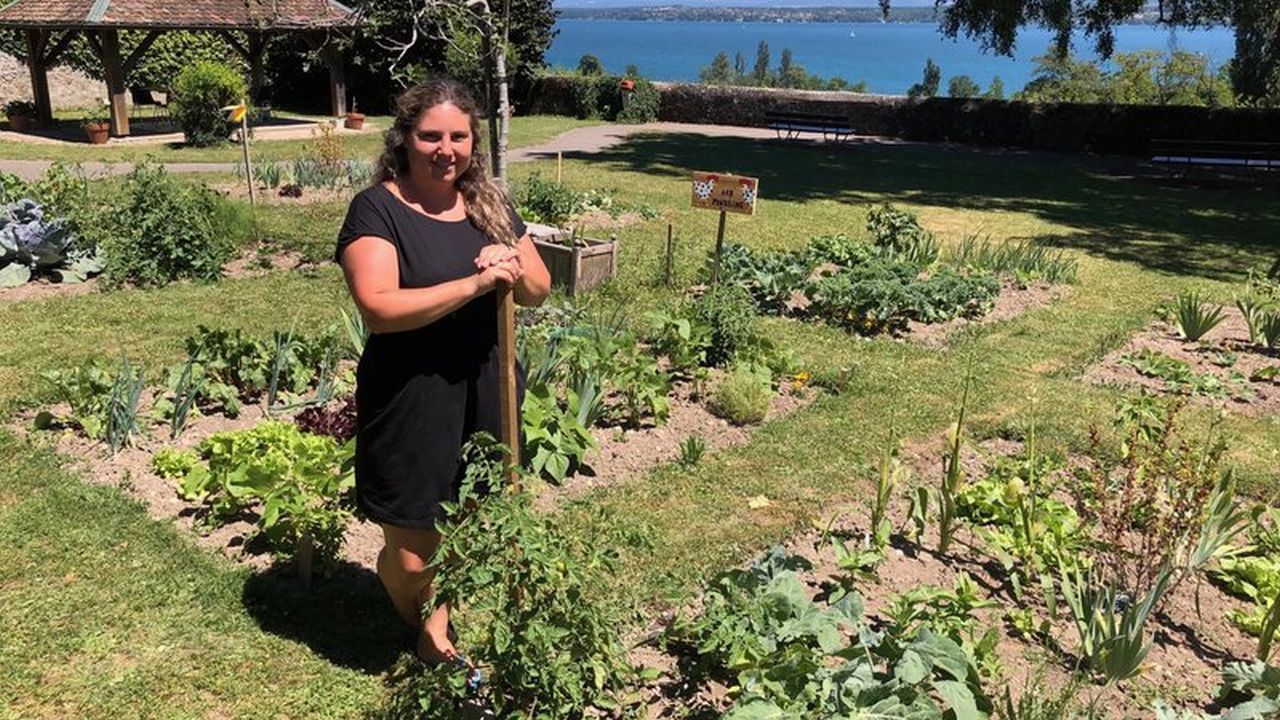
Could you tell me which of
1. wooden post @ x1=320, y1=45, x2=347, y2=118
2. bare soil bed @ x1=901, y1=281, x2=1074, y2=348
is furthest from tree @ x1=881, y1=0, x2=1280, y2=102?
wooden post @ x1=320, y1=45, x2=347, y2=118

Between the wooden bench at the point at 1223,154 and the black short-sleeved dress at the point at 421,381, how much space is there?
19.4m

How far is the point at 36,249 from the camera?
7.49 meters

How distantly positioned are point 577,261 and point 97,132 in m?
13.9

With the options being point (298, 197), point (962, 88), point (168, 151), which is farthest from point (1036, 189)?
→ point (962, 88)

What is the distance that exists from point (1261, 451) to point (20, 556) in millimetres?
6238

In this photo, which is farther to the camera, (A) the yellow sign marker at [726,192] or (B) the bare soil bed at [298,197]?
(B) the bare soil bed at [298,197]

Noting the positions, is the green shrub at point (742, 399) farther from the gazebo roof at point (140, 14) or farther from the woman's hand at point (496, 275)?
the gazebo roof at point (140, 14)

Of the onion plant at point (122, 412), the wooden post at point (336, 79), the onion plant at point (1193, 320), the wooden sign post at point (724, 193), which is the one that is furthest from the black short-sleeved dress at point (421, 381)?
the wooden post at point (336, 79)

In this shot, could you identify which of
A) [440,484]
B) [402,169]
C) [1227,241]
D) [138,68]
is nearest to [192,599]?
[440,484]

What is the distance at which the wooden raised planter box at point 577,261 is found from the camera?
781 centimetres

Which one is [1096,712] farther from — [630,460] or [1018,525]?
[630,460]

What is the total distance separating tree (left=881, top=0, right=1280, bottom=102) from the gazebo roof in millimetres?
12784

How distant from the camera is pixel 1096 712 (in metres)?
3.02

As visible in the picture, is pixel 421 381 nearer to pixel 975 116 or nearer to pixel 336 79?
pixel 336 79
